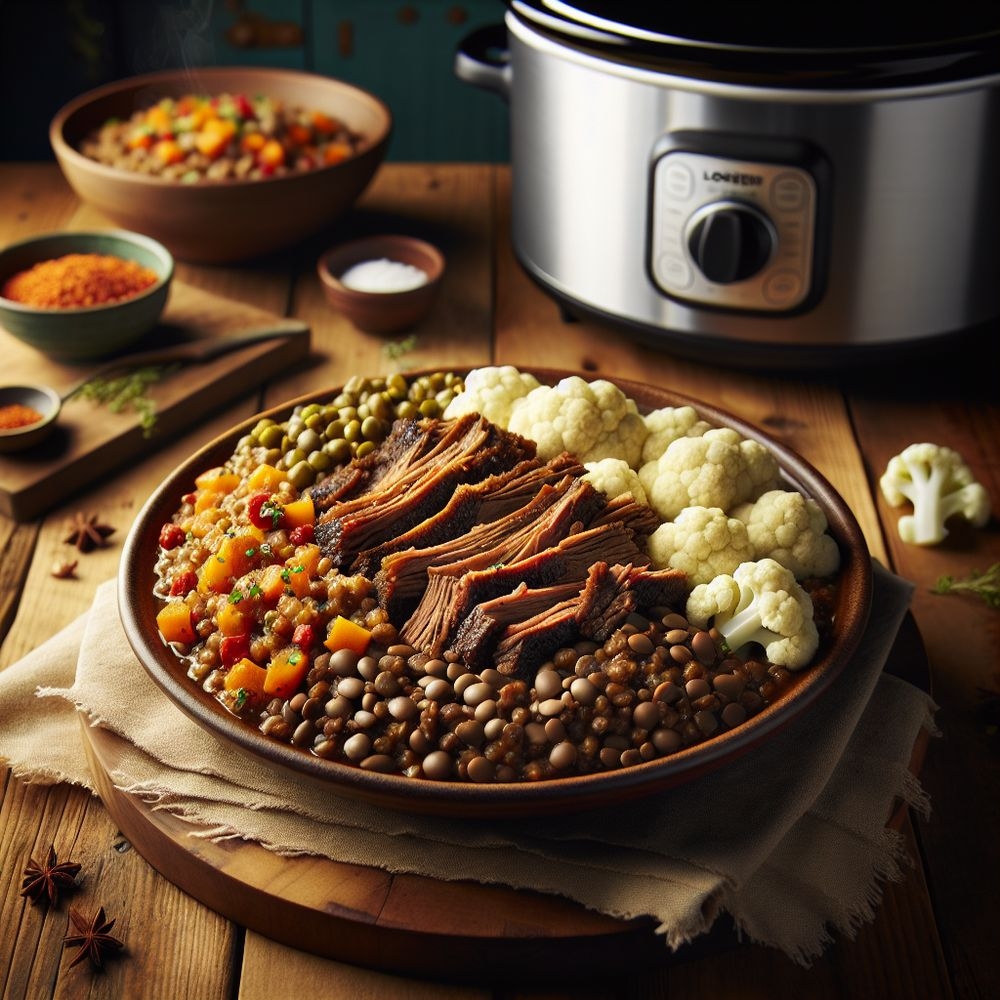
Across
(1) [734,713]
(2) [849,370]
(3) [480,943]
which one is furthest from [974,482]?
(3) [480,943]

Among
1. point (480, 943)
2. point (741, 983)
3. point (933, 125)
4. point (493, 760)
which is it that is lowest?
point (741, 983)

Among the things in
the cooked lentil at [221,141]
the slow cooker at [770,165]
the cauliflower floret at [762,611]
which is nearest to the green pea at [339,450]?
the cauliflower floret at [762,611]

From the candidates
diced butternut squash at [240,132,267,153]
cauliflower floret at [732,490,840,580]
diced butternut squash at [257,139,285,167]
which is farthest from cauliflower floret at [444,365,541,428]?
diced butternut squash at [240,132,267,153]

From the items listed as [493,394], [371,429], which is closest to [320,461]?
[371,429]

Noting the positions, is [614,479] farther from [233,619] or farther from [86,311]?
[86,311]

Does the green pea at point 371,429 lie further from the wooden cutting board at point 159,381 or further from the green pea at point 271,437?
the wooden cutting board at point 159,381

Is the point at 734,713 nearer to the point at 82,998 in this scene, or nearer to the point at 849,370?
the point at 82,998
